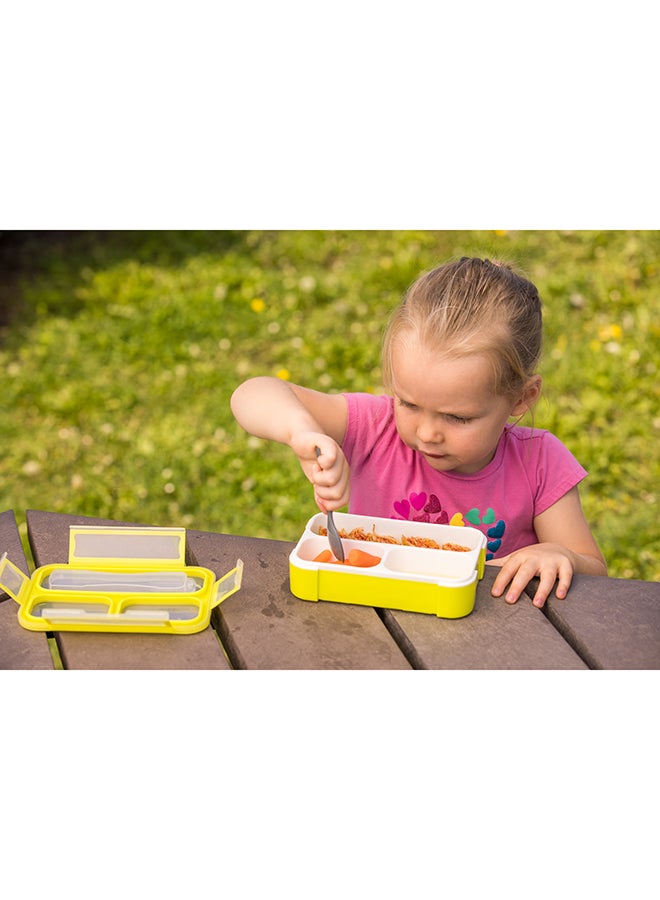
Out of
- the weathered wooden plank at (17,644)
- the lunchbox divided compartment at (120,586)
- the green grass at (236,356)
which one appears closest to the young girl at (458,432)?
the lunchbox divided compartment at (120,586)

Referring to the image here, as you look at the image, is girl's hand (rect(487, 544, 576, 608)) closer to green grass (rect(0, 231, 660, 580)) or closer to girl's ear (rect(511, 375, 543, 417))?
girl's ear (rect(511, 375, 543, 417))

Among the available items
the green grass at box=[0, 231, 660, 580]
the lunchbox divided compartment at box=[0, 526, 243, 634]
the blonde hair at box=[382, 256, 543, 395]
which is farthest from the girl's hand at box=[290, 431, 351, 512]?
the green grass at box=[0, 231, 660, 580]

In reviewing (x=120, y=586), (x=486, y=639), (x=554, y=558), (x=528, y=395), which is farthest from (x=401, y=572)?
(x=528, y=395)

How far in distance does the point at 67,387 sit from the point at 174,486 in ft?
2.87

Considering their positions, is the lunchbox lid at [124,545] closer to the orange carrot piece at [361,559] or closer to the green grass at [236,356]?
the orange carrot piece at [361,559]

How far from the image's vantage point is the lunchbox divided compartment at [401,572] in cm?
187

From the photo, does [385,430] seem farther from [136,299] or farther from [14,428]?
[136,299]

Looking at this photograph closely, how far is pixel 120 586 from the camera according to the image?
1.92 meters

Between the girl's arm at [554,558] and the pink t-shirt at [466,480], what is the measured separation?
1.6 inches

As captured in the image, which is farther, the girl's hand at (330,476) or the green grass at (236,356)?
the green grass at (236,356)

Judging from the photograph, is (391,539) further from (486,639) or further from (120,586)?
(120,586)

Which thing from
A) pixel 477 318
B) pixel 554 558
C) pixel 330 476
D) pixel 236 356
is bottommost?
pixel 236 356

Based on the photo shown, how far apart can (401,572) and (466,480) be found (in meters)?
0.64

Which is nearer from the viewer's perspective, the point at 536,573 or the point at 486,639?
the point at 486,639
